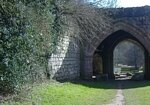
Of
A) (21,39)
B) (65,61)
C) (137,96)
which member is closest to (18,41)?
(21,39)

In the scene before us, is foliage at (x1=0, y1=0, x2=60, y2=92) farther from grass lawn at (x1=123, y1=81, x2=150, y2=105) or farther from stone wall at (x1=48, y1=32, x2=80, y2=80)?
stone wall at (x1=48, y1=32, x2=80, y2=80)

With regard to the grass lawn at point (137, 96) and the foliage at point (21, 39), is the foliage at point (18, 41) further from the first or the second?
the grass lawn at point (137, 96)

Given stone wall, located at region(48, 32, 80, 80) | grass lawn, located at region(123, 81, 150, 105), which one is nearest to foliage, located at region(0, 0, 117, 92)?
grass lawn, located at region(123, 81, 150, 105)

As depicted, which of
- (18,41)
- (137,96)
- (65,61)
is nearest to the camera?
(18,41)

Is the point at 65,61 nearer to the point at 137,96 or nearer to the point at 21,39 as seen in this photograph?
the point at 137,96

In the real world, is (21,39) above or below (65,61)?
above

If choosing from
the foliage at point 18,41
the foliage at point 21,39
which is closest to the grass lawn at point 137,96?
the foliage at point 21,39

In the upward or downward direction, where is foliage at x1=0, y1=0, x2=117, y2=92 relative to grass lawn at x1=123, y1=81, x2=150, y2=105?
upward

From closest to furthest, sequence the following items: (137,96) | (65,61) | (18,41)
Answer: (18,41)
(137,96)
(65,61)

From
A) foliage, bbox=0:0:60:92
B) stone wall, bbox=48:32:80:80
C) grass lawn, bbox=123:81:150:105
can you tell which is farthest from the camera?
stone wall, bbox=48:32:80:80

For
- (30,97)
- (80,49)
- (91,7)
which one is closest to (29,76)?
(30,97)

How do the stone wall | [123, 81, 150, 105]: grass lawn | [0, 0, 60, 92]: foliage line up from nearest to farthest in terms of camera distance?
[0, 0, 60, 92]: foliage → [123, 81, 150, 105]: grass lawn → the stone wall

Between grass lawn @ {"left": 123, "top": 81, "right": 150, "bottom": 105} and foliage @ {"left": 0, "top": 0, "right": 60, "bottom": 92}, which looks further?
grass lawn @ {"left": 123, "top": 81, "right": 150, "bottom": 105}

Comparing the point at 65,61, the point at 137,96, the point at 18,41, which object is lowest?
the point at 137,96
